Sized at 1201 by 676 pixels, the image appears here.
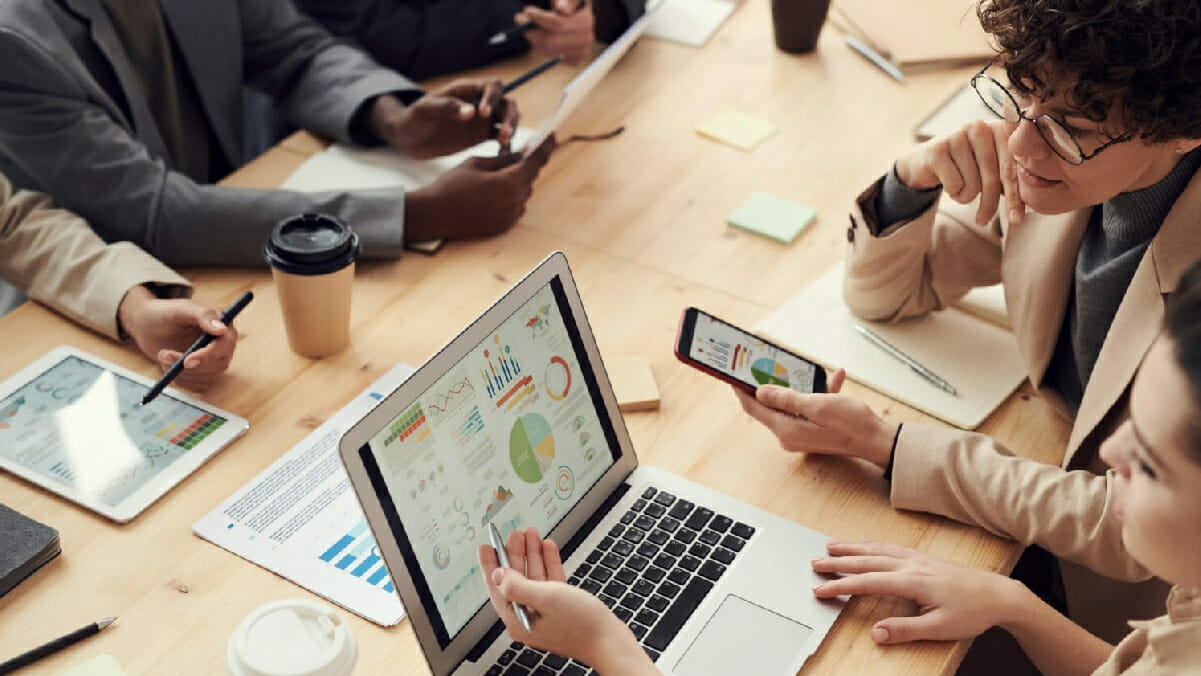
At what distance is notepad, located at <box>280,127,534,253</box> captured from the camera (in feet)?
5.64

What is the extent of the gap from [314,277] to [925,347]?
72cm

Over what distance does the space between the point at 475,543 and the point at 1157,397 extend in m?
0.55

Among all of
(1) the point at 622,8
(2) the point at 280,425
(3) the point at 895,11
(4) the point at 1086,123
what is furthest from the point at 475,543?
(3) the point at 895,11

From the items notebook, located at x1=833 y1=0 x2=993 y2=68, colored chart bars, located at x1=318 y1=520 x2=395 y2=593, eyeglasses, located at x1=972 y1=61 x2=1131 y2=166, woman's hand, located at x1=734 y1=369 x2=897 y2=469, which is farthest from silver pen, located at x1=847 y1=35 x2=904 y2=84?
colored chart bars, located at x1=318 y1=520 x2=395 y2=593

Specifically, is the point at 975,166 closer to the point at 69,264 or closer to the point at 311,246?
the point at 311,246

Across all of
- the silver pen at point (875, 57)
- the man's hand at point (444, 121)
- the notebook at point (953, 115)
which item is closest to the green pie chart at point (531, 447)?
the man's hand at point (444, 121)

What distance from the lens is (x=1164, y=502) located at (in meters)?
0.81

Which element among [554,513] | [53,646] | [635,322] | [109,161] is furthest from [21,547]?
[635,322]

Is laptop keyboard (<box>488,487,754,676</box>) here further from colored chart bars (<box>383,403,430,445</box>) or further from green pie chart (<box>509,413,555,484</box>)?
colored chart bars (<box>383,403,430,445</box>)

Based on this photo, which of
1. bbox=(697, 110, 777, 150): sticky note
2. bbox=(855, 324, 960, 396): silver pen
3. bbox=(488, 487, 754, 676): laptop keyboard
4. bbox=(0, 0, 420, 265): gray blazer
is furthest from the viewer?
bbox=(697, 110, 777, 150): sticky note

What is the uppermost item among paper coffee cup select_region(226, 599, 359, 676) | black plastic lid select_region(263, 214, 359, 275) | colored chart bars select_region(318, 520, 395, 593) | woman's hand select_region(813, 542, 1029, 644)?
paper coffee cup select_region(226, 599, 359, 676)

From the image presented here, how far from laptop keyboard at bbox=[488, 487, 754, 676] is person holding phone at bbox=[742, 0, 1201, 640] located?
153 millimetres

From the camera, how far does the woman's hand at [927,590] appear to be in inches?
41.9

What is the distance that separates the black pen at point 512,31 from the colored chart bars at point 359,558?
1.10 m
